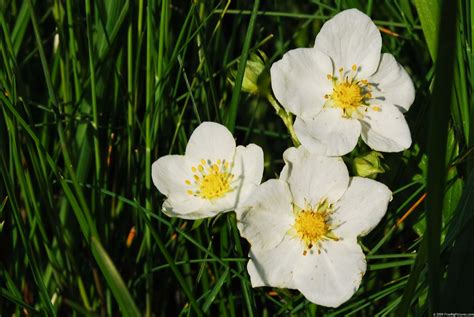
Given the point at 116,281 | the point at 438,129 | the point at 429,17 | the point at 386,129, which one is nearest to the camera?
the point at 438,129

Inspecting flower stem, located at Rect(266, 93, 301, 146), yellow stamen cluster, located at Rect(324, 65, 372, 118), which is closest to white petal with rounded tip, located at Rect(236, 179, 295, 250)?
flower stem, located at Rect(266, 93, 301, 146)

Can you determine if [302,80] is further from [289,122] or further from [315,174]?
[315,174]

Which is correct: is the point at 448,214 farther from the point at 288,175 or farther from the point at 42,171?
the point at 42,171

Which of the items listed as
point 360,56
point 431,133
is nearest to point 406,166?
point 360,56

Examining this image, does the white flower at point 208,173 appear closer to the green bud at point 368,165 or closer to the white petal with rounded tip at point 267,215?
the white petal with rounded tip at point 267,215

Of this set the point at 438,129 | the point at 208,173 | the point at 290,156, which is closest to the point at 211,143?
the point at 208,173

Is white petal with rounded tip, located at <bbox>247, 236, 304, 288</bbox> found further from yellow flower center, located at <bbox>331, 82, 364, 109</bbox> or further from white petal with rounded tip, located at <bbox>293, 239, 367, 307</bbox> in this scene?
yellow flower center, located at <bbox>331, 82, 364, 109</bbox>

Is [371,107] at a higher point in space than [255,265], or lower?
higher
